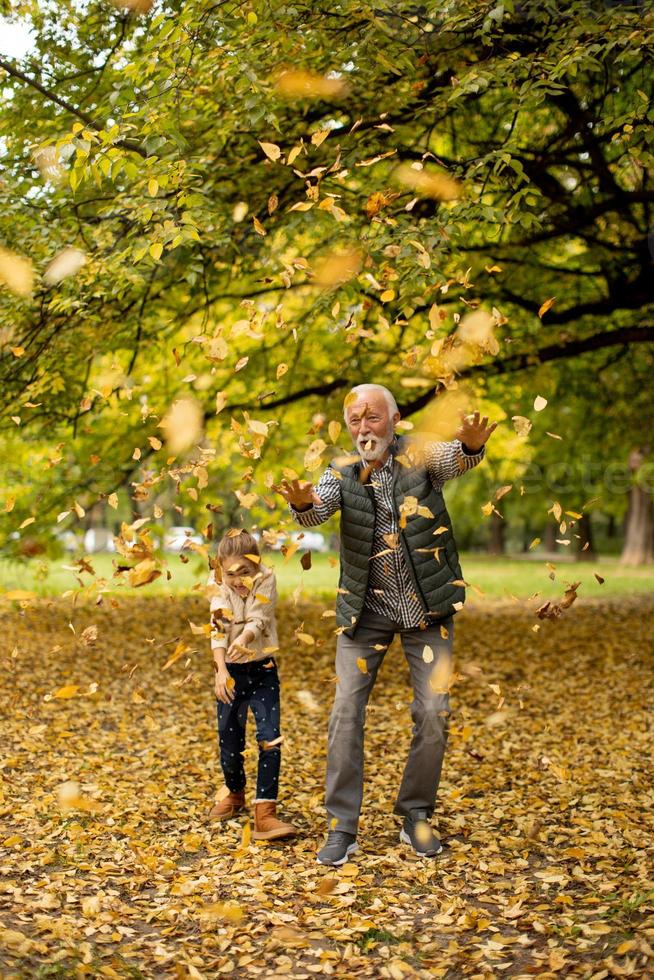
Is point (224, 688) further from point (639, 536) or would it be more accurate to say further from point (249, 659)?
point (639, 536)

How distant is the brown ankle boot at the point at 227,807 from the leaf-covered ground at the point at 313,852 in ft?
0.29

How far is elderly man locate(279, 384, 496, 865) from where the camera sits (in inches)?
174

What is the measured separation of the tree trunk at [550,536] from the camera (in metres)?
38.2

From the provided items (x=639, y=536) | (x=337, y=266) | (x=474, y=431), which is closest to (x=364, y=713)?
(x=474, y=431)

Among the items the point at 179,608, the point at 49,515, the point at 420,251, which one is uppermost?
the point at 420,251

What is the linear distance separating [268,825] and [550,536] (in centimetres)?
3554

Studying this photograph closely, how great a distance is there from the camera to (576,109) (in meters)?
8.22

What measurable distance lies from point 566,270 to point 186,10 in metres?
6.15

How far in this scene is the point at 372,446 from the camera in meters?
4.46

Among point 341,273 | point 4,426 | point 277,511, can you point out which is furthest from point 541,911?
point 277,511

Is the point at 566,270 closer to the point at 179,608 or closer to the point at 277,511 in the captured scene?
the point at 277,511

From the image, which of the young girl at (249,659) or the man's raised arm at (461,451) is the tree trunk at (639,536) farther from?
the man's raised arm at (461,451)

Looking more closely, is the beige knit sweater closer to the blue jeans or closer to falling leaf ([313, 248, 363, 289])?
the blue jeans

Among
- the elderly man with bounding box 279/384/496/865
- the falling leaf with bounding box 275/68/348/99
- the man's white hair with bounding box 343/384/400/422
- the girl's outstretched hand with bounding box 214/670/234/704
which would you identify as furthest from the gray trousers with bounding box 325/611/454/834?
the falling leaf with bounding box 275/68/348/99
